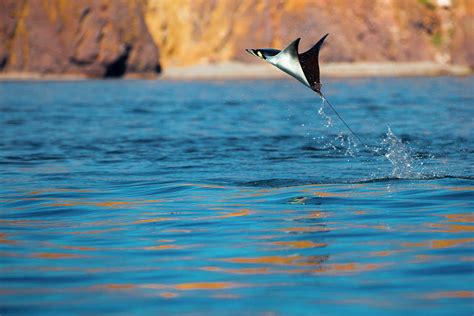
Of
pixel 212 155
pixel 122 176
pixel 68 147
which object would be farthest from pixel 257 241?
pixel 68 147

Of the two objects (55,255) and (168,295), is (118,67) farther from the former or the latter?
(168,295)

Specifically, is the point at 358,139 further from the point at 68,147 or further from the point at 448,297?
the point at 448,297

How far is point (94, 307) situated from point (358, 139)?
15.6 meters

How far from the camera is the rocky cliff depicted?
3703 inches

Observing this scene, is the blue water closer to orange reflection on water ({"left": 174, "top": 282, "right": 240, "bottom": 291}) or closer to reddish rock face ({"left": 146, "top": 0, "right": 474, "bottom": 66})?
orange reflection on water ({"left": 174, "top": 282, "right": 240, "bottom": 291})

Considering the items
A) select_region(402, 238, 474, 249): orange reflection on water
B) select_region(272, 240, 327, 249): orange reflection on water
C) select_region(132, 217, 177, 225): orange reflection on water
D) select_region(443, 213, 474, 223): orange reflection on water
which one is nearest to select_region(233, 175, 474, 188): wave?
select_region(132, 217, 177, 225): orange reflection on water

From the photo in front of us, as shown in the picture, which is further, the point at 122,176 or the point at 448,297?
the point at 122,176

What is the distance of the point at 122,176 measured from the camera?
1402 cm

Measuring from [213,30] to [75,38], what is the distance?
22673mm

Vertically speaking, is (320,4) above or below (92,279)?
above

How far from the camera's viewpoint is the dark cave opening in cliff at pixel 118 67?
92.3 meters

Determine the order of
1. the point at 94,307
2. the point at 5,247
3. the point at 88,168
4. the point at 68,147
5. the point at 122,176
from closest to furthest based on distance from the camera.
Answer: the point at 94,307, the point at 5,247, the point at 122,176, the point at 88,168, the point at 68,147

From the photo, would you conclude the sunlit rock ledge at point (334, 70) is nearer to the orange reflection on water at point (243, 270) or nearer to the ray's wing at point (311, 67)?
the ray's wing at point (311, 67)

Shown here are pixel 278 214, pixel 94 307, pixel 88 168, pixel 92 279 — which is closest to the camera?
pixel 94 307
